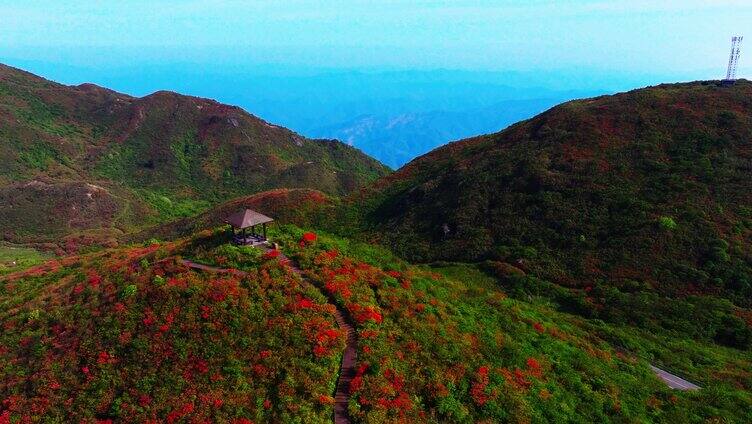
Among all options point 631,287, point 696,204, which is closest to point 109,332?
point 631,287

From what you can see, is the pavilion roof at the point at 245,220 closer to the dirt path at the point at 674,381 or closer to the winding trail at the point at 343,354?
the winding trail at the point at 343,354

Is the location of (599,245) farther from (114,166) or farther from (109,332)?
(114,166)

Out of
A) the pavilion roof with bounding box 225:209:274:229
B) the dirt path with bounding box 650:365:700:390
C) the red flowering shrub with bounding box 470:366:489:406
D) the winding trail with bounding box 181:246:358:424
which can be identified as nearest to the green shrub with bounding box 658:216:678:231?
the dirt path with bounding box 650:365:700:390

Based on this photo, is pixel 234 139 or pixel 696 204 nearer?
pixel 696 204

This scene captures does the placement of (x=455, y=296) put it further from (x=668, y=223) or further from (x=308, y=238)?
(x=668, y=223)

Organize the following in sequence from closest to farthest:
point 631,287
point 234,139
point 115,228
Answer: point 631,287 → point 115,228 → point 234,139

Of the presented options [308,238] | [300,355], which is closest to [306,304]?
[300,355]

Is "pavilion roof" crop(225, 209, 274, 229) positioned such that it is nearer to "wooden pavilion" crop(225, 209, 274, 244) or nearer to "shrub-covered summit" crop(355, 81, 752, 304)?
"wooden pavilion" crop(225, 209, 274, 244)
